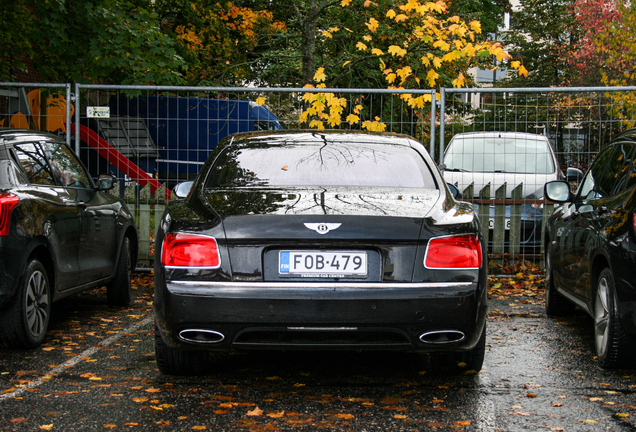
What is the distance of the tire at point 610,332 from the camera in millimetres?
5188

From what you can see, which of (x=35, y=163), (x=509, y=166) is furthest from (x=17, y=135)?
(x=509, y=166)

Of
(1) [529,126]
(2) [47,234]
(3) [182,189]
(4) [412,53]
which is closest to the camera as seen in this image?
(3) [182,189]

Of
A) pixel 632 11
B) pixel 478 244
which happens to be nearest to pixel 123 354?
pixel 478 244

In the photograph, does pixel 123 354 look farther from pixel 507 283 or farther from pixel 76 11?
pixel 76 11

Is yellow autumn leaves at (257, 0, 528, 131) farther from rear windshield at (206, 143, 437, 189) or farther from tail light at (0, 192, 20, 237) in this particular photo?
tail light at (0, 192, 20, 237)

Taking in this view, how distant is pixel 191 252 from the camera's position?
14.4 ft

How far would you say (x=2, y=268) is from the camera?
18.1 feet

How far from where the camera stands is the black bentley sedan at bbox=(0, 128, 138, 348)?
5.68 m

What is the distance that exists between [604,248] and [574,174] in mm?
5093

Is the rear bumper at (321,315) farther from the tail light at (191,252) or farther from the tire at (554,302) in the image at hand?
the tire at (554,302)

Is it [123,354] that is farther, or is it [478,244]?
[123,354]

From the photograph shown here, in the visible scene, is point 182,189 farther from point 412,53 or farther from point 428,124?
point 412,53

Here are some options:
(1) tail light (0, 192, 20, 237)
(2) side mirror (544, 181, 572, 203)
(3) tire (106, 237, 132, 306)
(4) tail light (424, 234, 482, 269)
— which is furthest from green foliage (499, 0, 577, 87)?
(4) tail light (424, 234, 482, 269)

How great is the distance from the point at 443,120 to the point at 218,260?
606 centimetres
